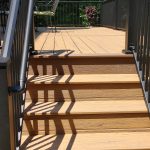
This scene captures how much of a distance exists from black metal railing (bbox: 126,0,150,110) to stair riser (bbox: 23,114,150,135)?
0.21 meters

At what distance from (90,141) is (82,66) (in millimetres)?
904

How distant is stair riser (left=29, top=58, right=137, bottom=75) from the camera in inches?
129

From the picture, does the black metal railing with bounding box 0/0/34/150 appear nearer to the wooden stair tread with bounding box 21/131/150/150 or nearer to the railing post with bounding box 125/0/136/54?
the wooden stair tread with bounding box 21/131/150/150

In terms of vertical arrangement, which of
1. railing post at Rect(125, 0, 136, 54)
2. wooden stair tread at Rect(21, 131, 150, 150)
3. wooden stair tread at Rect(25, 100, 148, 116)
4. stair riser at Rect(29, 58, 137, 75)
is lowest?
wooden stair tread at Rect(21, 131, 150, 150)

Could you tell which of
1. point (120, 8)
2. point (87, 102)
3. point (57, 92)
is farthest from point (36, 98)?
point (120, 8)

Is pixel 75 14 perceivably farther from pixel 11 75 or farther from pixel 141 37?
pixel 11 75

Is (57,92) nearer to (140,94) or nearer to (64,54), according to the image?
(64,54)

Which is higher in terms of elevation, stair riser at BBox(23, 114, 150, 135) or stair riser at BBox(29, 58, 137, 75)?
stair riser at BBox(29, 58, 137, 75)

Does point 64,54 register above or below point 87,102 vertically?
above

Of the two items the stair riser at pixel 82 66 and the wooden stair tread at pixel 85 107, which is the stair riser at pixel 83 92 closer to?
the wooden stair tread at pixel 85 107

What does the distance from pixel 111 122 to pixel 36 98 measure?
745mm

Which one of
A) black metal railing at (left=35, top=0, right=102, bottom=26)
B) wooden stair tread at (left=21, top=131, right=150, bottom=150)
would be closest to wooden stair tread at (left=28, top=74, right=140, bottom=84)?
wooden stair tread at (left=21, top=131, right=150, bottom=150)

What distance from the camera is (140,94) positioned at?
312 centimetres

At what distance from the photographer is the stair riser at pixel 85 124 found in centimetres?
281
